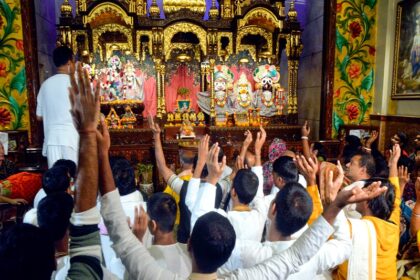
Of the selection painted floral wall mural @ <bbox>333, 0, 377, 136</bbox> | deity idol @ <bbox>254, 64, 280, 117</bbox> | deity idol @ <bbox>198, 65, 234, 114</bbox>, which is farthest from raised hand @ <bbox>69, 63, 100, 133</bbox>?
deity idol @ <bbox>254, 64, 280, 117</bbox>

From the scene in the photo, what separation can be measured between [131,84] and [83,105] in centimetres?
639

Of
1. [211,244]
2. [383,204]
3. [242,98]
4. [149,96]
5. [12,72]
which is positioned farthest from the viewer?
[149,96]

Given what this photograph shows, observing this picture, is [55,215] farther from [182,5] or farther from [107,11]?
[182,5]

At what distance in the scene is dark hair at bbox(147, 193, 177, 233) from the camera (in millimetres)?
1612

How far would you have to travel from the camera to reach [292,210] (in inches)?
62.2

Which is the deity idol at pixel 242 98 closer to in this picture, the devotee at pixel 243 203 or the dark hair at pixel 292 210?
the devotee at pixel 243 203

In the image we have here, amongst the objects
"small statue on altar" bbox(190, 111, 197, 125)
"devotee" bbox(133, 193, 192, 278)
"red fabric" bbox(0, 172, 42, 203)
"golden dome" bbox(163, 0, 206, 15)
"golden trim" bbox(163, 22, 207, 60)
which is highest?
"golden dome" bbox(163, 0, 206, 15)

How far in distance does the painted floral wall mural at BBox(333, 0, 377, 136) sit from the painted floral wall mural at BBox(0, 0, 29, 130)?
5.52 m

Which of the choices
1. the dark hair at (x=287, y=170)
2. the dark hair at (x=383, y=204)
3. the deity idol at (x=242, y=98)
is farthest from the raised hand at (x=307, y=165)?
the deity idol at (x=242, y=98)

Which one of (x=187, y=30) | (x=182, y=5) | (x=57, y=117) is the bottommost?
(x=57, y=117)

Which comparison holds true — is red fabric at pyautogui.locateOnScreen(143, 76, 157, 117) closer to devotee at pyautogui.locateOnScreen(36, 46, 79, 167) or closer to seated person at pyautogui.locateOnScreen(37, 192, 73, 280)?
devotee at pyautogui.locateOnScreen(36, 46, 79, 167)

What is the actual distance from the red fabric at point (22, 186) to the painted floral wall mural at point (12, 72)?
233cm

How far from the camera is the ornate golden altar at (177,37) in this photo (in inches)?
242

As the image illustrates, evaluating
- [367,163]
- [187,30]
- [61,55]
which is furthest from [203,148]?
[187,30]
